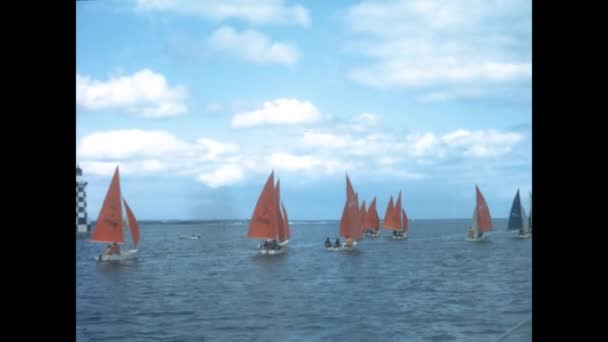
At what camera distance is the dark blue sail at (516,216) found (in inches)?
1615

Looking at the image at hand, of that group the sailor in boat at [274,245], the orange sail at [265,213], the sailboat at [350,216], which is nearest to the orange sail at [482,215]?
the sailboat at [350,216]

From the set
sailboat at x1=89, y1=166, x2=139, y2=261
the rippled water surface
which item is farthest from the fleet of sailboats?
the rippled water surface

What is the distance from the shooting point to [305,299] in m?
20.7

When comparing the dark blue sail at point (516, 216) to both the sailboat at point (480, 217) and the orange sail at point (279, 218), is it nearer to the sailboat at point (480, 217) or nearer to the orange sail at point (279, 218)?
the sailboat at point (480, 217)

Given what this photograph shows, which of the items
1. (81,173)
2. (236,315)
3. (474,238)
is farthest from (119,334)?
(474,238)

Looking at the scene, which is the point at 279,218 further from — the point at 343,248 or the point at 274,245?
the point at 343,248

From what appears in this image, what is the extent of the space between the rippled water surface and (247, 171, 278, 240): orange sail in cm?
196

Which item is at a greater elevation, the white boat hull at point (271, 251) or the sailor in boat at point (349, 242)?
the sailor in boat at point (349, 242)

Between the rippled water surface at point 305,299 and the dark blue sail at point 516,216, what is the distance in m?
5.98

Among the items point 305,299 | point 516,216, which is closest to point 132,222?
point 305,299

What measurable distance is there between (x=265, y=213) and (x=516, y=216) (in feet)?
73.6
